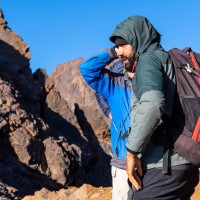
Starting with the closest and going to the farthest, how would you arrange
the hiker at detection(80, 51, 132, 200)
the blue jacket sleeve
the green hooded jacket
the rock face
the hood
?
the green hooded jacket → the hood → the hiker at detection(80, 51, 132, 200) → the blue jacket sleeve → the rock face

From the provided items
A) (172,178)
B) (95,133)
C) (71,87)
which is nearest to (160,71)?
(172,178)

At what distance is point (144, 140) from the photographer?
3.37 m

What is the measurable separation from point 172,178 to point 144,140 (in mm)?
395

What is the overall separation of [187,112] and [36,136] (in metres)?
19.3

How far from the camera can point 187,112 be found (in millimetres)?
3436

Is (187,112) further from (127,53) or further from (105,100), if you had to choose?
(105,100)

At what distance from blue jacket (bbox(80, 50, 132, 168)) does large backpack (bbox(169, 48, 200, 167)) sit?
1671 millimetres

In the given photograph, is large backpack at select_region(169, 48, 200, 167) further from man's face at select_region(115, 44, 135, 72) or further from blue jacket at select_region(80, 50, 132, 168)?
blue jacket at select_region(80, 50, 132, 168)

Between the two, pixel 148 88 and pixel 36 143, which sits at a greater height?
pixel 36 143

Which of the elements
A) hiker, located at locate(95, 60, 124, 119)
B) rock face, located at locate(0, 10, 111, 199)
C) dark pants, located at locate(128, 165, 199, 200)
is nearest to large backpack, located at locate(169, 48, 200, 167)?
dark pants, located at locate(128, 165, 199, 200)

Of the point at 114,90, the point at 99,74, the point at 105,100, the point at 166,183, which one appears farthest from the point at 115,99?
the point at 166,183

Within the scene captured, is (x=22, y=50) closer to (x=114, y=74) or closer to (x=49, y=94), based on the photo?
(x=49, y=94)

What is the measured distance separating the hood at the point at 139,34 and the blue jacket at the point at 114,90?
5.10 ft

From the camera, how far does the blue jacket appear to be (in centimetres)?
545
